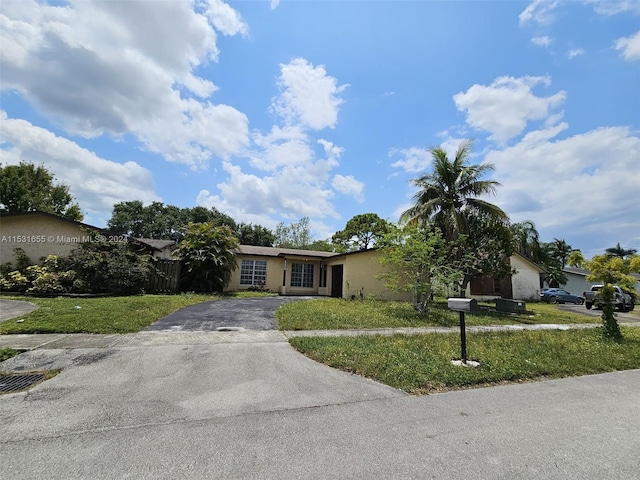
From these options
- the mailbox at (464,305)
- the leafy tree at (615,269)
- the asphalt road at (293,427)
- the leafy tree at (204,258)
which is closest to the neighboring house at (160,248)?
the leafy tree at (204,258)

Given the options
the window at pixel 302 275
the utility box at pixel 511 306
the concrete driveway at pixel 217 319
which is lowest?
the concrete driveway at pixel 217 319

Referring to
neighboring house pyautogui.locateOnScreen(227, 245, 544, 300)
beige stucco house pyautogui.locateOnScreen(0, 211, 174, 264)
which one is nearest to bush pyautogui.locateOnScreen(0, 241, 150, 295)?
beige stucco house pyautogui.locateOnScreen(0, 211, 174, 264)

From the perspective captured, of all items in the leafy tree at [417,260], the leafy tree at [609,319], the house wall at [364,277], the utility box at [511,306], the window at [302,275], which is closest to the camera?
the leafy tree at [609,319]

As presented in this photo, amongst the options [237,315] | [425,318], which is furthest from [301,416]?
[425,318]

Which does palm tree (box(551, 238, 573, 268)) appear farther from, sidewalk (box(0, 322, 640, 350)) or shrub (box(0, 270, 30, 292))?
shrub (box(0, 270, 30, 292))

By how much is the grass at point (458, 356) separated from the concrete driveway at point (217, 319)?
242 cm

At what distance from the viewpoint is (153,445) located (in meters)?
2.70

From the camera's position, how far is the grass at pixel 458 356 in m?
4.81

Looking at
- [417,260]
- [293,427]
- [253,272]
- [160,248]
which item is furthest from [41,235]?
[417,260]

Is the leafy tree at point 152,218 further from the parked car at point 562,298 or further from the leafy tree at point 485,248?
the parked car at point 562,298

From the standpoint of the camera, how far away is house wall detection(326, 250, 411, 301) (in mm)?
17953

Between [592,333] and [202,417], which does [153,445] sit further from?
[592,333]

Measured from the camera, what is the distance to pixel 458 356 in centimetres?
607

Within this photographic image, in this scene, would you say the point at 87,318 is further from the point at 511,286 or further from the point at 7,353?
the point at 511,286
